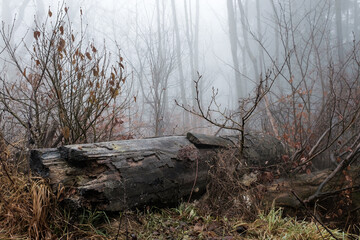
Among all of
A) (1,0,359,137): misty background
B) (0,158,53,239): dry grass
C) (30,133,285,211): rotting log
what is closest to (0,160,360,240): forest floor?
(0,158,53,239): dry grass

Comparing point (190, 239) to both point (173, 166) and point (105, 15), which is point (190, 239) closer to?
point (173, 166)

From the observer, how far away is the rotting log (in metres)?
2.37

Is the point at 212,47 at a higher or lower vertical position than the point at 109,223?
higher

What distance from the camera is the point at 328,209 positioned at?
140 inches

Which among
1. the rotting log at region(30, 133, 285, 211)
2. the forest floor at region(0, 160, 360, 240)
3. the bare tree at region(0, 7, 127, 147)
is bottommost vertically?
the forest floor at region(0, 160, 360, 240)

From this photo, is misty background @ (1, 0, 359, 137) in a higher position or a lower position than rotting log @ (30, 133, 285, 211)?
higher

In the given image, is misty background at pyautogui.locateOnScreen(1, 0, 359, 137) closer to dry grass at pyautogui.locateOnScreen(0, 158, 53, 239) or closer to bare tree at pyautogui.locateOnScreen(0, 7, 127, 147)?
bare tree at pyautogui.locateOnScreen(0, 7, 127, 147)

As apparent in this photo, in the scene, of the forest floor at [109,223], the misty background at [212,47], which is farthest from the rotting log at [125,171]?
the misty background at [212,47]

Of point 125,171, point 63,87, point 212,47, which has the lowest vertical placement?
point 125,171

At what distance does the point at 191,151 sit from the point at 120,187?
1.04 meters

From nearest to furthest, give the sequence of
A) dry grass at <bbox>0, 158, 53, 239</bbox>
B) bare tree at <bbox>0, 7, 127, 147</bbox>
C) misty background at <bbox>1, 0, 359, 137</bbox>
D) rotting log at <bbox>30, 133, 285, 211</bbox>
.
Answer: dry grass at <bbox>0, 158, 53, 239</bbox> → rotting log at <bbox>30, 133, 285, 211</bbox> → bare tree at <bbox>0, 7, 127, 147</bbox> → misty background at <bbox>1, 0, 359, 137</bbox>

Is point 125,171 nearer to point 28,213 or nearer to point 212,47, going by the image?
point 28,213

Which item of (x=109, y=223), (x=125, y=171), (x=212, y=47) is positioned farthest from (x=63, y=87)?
(x=212, y=47)

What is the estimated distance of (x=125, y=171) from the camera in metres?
2.53
